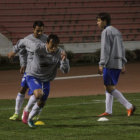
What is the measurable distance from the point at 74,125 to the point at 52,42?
1.48 meters

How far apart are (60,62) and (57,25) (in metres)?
19.3

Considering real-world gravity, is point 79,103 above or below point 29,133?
below

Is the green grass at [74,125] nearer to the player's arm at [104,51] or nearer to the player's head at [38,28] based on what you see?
the player's arm at [104,51]

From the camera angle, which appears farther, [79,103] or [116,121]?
[79,103]

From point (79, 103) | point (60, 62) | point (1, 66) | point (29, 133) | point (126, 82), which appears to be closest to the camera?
point (29, 133)

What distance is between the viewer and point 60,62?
950 cm

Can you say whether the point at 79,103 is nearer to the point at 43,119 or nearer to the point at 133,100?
the point at 133,100

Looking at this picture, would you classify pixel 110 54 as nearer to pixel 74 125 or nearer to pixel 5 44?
pixel 74 125

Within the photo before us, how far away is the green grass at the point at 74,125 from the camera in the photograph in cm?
850

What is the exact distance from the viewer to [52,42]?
9.27 meters

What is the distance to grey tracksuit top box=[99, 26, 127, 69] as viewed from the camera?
1038cm

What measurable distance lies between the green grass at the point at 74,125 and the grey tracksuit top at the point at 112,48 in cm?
100


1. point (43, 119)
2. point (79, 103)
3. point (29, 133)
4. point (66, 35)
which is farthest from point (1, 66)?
point (29, 133)

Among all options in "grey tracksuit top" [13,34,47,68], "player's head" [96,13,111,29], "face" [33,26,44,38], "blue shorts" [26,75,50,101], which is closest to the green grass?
"blue shorts" [26,75,50,101]
